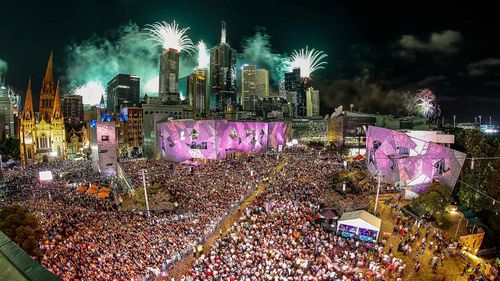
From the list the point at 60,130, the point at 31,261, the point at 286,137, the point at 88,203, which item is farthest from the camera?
the point at 60,130

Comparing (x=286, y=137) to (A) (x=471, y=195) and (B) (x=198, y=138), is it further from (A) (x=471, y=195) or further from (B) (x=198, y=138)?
(A) (x=471, y=195)

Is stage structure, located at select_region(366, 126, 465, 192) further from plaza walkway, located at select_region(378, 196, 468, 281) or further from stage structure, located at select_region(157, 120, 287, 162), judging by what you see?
stage structure, located at select_region(157, 120, 287, 162)

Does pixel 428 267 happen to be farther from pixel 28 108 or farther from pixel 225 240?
pixel 28 108

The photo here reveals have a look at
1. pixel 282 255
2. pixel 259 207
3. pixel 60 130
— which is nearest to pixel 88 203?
pixel 259 207

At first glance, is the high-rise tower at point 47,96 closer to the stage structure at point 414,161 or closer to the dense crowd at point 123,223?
the dense crowd at point 123,223

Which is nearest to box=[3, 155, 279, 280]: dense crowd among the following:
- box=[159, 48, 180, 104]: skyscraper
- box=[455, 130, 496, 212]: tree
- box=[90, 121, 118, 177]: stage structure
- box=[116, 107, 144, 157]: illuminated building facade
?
box=[90, 121, 118, 177]: stage structure
